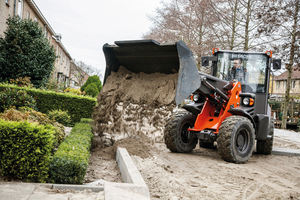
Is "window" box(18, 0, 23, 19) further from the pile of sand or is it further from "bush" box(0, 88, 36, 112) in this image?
the pile of sand

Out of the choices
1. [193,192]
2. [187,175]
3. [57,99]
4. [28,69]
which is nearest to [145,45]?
[187,175]

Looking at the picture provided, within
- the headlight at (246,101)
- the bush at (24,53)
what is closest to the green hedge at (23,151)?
the headlight at (246,101)

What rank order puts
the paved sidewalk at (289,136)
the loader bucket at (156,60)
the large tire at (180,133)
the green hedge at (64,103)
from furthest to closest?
1. the paved sidewalk at (289,136)
2. the green hedge at (64,103)
3. the large tire at (180,133)
4. the loader bucket at (156,60)

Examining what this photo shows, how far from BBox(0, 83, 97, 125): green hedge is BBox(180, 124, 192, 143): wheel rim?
17.5 feet

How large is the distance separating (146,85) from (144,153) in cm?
161

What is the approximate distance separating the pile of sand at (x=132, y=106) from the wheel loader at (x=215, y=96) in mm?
202

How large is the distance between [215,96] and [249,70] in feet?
5.45

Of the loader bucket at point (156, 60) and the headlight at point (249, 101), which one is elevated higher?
the loader bucket at point (156, 60)

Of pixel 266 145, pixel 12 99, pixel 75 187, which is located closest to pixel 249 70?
pixel 266 145

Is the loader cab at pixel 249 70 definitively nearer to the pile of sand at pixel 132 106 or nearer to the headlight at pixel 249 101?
the headlight at pixel 249 101

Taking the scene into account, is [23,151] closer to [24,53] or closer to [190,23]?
[24,53]

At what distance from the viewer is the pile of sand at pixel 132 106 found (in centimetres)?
653

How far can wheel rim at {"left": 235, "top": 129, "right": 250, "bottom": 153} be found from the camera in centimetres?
659

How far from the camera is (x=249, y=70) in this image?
25.5 feet
